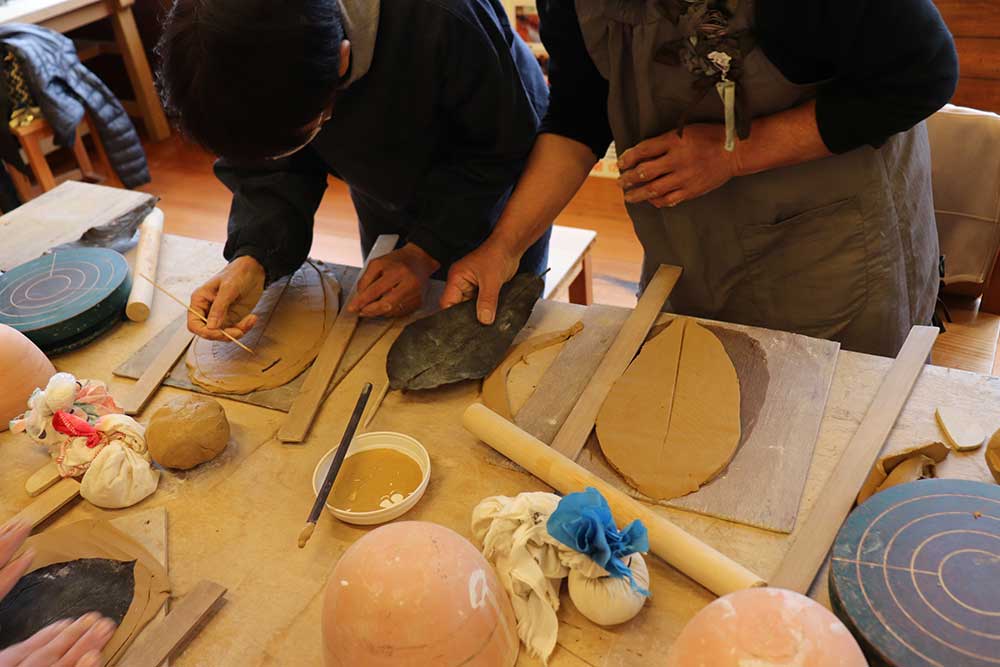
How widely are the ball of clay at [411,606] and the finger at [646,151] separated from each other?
87 cm

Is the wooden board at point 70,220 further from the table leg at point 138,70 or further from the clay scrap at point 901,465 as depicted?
the table leg at point 138,70

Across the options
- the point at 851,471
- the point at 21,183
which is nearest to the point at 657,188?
the point at 851,471

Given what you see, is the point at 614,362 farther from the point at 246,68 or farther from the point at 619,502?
the point at 246,68

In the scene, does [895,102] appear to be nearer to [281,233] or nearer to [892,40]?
[892,40]

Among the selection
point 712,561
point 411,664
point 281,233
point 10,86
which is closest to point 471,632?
point 411,664

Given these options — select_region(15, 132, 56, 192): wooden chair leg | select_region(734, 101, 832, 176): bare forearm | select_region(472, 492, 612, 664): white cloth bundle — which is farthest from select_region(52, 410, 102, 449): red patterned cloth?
select_region(15, 132, 56, 192): wooden chair leg

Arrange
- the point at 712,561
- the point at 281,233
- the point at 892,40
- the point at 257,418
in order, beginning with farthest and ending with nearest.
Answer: the point at 281,233 → the point at 257,418 → the point at 892,40 → the point at 712,561

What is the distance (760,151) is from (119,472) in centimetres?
134

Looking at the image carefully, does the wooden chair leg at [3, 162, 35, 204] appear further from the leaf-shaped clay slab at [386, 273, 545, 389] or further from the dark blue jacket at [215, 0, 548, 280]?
the leaf-shaped clay slab at [386, 273, 545, 389]

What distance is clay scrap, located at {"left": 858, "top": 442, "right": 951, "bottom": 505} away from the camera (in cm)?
124

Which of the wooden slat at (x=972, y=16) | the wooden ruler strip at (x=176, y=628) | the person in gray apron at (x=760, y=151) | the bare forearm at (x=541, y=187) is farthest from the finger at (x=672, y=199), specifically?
the wooden slat at (x=972, y=16)

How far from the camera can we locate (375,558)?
1.02 meters

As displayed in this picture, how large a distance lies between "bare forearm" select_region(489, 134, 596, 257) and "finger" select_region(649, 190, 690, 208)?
0.23m

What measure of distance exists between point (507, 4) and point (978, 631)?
4013 millimetres
